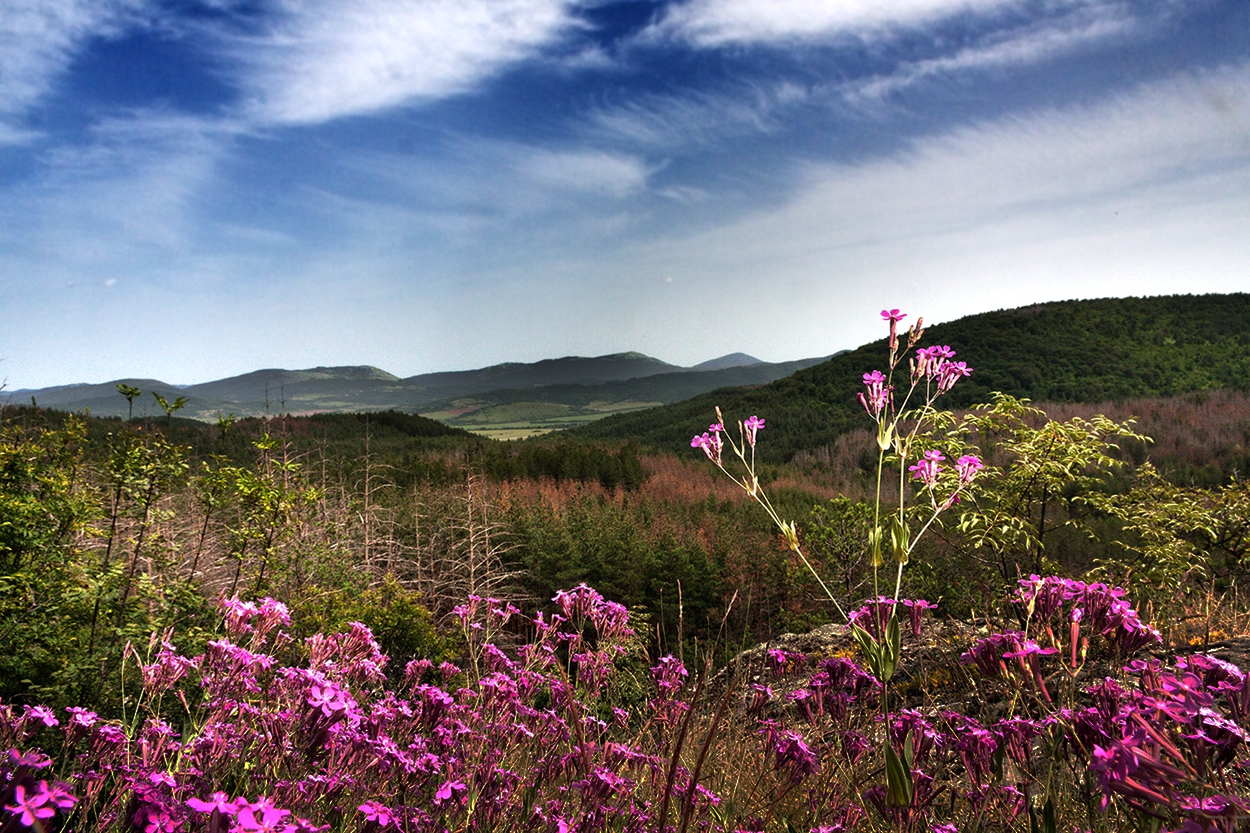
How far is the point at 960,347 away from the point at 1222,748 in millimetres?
123865

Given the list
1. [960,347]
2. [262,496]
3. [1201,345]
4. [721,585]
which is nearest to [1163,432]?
[960,347]

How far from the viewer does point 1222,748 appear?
4.05ft

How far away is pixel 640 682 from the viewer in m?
6.47

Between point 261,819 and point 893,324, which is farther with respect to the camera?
point 893,324

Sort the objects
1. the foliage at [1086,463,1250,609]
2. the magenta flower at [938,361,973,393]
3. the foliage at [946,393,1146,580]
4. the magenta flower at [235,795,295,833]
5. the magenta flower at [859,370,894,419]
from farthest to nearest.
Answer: the foliage at [1086,463,1250,609] → the foliage at [946,393,1146,580] → the magenta flower at [938,361,973,393] → the magenta flower at [859,370,894,419] → the magenta flower at [235,795,295,833]

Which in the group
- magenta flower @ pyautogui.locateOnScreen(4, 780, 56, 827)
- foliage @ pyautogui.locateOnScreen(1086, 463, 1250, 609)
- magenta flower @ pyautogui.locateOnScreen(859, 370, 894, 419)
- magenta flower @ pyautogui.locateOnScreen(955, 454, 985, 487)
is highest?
magenta flower @ pyautogui.locateOnScreen(859, 370, 894, 419)

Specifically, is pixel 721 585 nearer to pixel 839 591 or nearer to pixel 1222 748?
pixel 839 591

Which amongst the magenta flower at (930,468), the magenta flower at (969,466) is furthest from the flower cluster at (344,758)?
the magenta flower at (969,466)

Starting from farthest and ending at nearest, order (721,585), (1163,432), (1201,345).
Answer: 1. (1201,345)
2. (1163,432)
3. (721,585)

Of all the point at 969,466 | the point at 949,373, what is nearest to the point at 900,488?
the point at 949,373

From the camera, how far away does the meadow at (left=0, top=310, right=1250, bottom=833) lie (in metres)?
1.49

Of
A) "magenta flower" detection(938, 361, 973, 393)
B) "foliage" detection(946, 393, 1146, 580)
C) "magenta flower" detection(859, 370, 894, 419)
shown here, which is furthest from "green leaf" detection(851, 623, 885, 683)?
"foliage" detection(946, 393, 1146, 580)

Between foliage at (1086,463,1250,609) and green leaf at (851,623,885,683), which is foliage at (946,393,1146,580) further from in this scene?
green leaf at (851,623,885,683)

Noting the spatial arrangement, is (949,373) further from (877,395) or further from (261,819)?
(261,819)
